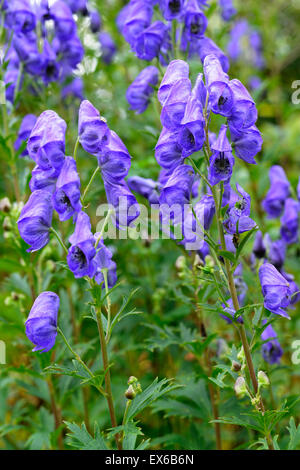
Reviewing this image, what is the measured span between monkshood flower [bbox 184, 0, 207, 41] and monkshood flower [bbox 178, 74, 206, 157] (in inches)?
32.7

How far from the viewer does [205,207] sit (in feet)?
5.41

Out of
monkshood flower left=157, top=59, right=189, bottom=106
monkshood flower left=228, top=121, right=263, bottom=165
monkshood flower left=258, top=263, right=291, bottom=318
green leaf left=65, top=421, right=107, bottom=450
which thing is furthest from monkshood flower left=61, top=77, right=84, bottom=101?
green leaf left=65, top=421, right=107, bottom=450

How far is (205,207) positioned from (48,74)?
4.95 feet

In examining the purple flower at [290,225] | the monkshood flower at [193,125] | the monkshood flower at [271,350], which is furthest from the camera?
the purple flower at [290,225]

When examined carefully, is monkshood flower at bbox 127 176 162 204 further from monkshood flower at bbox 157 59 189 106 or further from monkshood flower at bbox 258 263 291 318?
monkshood flower at bbox 258 263 291 318

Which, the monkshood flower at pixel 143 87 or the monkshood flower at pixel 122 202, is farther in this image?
the monkshood flower at pixel 143 87

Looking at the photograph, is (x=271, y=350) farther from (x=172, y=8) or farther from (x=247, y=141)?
(x=172, y=8)

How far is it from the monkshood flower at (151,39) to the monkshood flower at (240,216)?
97cm

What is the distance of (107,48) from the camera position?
389 centimetres

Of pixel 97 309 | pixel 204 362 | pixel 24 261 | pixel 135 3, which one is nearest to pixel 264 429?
pixel 97 309

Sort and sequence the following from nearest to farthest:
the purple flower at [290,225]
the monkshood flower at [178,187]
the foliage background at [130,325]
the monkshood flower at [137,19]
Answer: the monkshood flower at [178,187] < the foliage background at [130,325] < the monkshood flower at [137,19] < the purple flower at [290,225]

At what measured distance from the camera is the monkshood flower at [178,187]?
1.59 meters

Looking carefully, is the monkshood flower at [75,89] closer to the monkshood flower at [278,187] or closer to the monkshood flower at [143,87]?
the monkshood flower at [143,87]

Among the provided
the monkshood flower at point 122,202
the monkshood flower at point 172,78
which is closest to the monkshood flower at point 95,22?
the monkshood flower at point 172,78
